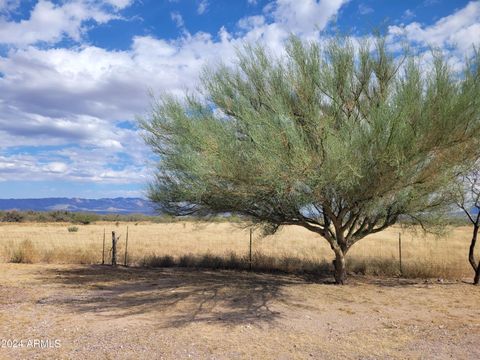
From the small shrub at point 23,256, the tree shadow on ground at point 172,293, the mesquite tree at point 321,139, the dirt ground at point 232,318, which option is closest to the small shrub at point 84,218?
the small shrub at point 23,256

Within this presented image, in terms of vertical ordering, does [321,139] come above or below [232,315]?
above

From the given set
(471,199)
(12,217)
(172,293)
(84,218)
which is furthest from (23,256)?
(12,217)

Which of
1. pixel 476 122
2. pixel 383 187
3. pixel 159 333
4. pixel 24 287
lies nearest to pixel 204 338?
pixel 159 333

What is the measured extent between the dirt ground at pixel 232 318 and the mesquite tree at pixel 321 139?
230 centimetres

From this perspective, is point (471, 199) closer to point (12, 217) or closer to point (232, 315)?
point (232, 315)

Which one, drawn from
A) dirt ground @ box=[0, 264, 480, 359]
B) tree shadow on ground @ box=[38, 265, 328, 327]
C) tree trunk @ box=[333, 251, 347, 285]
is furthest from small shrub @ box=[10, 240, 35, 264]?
tree trunk @ box=[333, 251, 347, 285]

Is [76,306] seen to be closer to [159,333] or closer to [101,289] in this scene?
[101,289]

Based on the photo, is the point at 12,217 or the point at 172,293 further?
the point at 12,217

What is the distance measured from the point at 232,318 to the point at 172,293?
3064mm

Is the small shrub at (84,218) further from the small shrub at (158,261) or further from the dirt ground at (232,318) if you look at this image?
the dirt ground at (232,318)

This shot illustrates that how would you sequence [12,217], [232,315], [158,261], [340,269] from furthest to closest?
[12,217] < [158,261] < [340,269] < [232,315]

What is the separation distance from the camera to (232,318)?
8.98 m

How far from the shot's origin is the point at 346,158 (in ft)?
31.3

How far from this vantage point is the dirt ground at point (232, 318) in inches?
274
